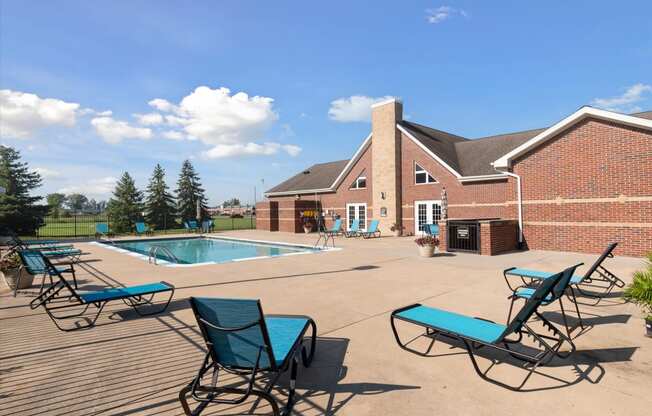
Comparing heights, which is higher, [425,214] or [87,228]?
[425,214]

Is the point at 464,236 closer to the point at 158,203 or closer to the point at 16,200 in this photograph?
the point at 16,200

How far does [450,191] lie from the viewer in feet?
68.6

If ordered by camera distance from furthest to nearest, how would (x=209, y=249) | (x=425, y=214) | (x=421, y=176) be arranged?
(x=421, y=176) < (x=425, y=214) < (x=209, y=249)

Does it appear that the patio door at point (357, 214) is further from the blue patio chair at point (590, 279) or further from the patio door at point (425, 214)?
the blue patio chair at point (590, 279)

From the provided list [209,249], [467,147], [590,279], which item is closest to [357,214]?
[467,147]

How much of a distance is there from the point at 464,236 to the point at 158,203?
41.5 m

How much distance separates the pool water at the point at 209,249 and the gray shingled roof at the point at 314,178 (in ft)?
34.2

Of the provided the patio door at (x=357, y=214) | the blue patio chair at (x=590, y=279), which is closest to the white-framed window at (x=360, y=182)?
the patio door at (x=357, y=214)

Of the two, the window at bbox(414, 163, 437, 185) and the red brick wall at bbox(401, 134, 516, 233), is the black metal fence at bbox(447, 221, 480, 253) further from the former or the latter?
the window at bbox(414, 163, 437, 185)

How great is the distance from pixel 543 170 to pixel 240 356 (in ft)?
48.7

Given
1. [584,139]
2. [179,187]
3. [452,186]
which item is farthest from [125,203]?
[584,139]

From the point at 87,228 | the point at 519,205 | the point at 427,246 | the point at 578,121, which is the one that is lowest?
Result: the point at 87,228

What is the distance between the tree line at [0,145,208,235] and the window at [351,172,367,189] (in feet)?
43.2

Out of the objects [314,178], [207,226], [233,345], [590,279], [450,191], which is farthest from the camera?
[314,178]
